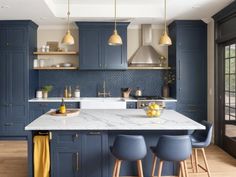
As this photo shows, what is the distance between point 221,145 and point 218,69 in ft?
4.89

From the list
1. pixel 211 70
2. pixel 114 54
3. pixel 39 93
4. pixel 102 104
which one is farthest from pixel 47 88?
pixel 211 70

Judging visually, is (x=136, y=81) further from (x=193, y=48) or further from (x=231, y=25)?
(x=231, y=25)

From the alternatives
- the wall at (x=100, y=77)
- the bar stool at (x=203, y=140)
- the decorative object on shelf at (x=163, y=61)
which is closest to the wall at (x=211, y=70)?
the decorative object on shelf at (x=163, y=61)

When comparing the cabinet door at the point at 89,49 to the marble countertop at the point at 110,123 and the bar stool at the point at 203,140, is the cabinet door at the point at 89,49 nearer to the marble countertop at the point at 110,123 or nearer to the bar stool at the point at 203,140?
the marble countertop at the point at 110,123

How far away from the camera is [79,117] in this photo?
3.69 m

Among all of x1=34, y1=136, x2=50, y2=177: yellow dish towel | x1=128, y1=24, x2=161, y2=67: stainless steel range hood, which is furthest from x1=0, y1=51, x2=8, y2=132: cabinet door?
x1=34, y1=136, x2=50, y2=177: yellow dish towel

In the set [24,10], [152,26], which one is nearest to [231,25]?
[152,26]

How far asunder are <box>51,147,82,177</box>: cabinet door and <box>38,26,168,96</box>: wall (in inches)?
130

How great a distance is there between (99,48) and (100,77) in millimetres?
785

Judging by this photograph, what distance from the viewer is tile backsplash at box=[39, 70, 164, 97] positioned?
657 centimetres

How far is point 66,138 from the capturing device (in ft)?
10.9

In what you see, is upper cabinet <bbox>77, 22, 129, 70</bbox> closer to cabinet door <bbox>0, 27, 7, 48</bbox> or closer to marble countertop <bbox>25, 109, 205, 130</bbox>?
cabinet door <bbox>0, 27, 7, 48</bbox>

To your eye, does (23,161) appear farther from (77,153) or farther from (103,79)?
(103,79)

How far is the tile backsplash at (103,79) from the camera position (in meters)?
6.57
